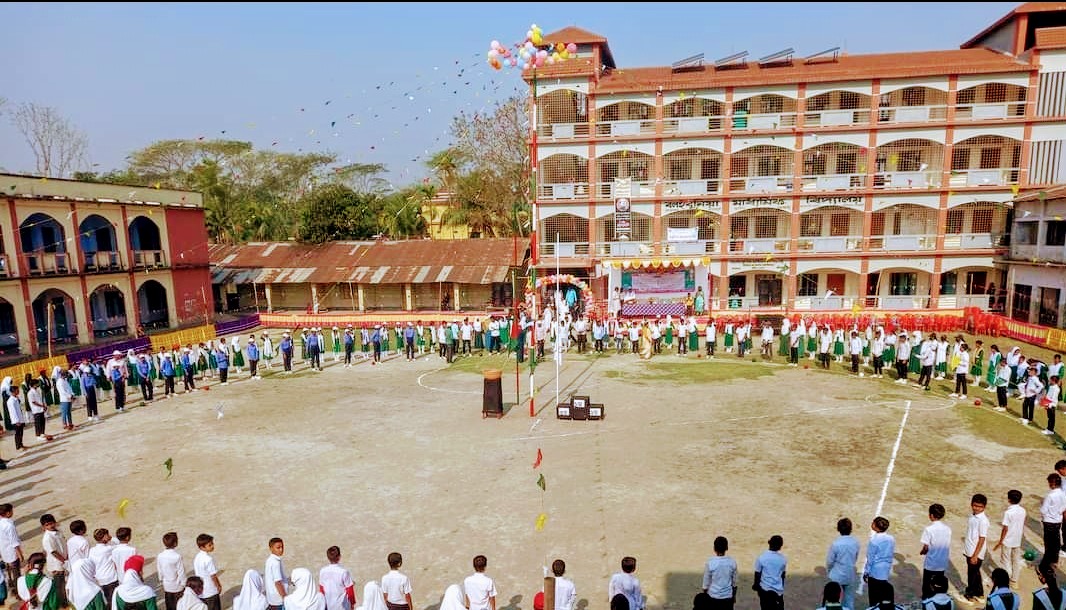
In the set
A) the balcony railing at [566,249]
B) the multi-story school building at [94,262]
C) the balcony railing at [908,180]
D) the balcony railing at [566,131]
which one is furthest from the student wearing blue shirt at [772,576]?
the balcony railing at [908,180]

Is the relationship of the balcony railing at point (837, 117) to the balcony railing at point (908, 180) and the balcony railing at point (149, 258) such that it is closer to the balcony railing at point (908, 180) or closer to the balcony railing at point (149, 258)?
the balcony railing at point (908, 180)

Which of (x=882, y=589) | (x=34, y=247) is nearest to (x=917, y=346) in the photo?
(x=882, y=589)

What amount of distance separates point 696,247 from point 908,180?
11.0 m

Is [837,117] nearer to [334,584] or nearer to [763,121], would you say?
[763,121]

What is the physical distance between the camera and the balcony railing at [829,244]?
110ft

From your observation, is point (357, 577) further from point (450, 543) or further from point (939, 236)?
point (939, 236)

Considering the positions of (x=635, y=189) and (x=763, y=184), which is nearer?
(x=763, y=184)

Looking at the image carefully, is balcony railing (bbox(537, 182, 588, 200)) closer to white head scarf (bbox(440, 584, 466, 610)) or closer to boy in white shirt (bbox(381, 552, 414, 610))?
boy in white shirt (bbox(381, 552, 414, 610))

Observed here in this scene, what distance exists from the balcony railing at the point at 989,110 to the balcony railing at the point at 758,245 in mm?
10166

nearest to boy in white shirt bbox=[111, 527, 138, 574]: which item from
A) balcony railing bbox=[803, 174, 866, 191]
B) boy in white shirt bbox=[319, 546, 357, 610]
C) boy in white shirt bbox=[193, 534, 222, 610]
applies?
boy in white shirt bbox=[193, 534, 222, 610]

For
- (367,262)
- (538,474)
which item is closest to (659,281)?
(367,262)

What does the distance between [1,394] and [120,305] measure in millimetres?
18807

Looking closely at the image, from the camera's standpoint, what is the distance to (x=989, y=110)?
103 feet

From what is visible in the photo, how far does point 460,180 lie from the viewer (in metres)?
49.7
